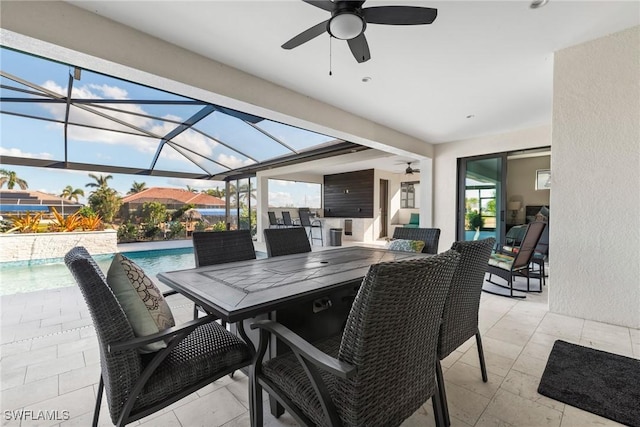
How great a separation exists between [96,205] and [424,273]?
11657 millimetres

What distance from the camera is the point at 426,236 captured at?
3105 millimetres

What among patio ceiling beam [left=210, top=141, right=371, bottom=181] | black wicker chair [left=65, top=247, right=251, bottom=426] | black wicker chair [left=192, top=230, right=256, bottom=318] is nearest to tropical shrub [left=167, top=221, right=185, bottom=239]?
patio ceiling beam [left=210, top=141, right=371, bottom=181]

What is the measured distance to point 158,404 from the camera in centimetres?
112

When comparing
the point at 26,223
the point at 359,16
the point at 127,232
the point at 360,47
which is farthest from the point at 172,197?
the point at 359,16

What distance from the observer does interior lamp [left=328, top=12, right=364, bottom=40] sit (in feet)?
5.47

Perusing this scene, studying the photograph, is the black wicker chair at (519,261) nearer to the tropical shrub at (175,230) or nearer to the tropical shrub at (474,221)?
the tropical shrub at (474,221)

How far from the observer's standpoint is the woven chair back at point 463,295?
1.49 meters

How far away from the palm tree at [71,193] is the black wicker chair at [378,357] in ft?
38.2

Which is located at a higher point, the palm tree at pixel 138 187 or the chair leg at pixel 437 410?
the palm tree at pixel 138 187

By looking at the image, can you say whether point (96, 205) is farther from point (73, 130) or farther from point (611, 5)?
point (611, 5)

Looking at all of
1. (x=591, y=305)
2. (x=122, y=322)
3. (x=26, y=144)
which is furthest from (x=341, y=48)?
(x=26, y=144)

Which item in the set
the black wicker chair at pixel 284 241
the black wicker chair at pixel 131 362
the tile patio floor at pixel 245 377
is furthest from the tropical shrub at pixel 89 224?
the black wicker chair at pixel 131 362

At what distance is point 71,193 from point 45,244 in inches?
136

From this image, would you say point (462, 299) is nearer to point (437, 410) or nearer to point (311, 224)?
point (437, 410)
